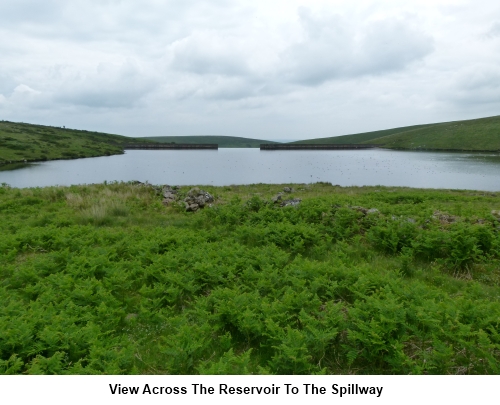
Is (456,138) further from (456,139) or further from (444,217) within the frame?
(444,217)

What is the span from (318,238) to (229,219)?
460 centimetres

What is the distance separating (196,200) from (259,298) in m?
13.2

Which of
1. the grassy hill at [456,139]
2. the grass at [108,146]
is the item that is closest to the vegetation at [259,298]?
the grass at [108,146]

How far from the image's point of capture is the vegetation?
536cm

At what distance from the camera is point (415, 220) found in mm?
13641

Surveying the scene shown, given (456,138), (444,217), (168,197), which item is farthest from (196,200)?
(456,138)

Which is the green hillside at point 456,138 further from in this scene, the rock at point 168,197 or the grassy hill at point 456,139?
the rock at point 168,197

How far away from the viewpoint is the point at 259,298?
7.18m

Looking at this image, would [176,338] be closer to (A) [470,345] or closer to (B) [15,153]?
(A) [470,345]

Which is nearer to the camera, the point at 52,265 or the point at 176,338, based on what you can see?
the point at 176,338

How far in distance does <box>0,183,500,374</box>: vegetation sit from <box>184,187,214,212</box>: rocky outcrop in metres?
4.25

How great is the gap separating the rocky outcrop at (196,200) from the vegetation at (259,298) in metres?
4.25
